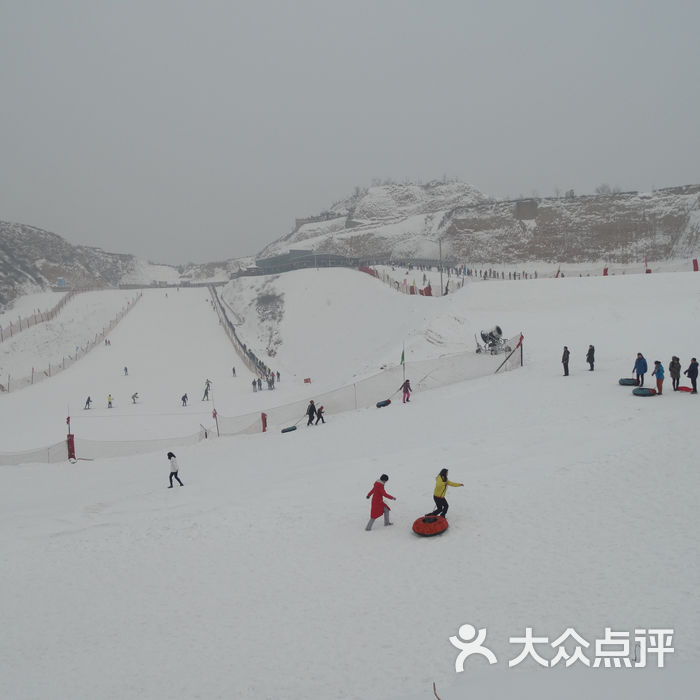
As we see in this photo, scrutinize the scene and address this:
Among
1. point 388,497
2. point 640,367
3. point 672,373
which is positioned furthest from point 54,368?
point 672,373

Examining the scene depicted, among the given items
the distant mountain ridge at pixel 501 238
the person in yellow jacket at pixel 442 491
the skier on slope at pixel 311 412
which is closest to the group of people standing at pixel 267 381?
the skier on slope at pixel 311 412

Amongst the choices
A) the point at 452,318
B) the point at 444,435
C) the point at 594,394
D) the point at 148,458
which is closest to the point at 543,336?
the point at 452,318

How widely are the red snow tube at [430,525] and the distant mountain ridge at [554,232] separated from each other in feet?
165

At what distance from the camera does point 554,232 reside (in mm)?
79062

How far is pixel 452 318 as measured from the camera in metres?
32.5

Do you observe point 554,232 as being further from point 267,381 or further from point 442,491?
point 442,491

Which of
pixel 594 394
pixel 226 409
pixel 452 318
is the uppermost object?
pixel 452 318

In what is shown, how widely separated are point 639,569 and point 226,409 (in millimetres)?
24422

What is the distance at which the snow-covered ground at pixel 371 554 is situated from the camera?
631cm

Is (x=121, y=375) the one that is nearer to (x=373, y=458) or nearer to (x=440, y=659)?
(x=373, y=458)

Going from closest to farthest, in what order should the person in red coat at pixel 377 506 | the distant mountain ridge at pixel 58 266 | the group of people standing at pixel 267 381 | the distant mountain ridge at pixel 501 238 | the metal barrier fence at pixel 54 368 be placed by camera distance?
the person in red coat at pixel 377 506, the group of people standing at pixel 267 381, the metal barrier fence at pixel 54 368, the distant mountain ridge at pixel 501 238, the distant mountain ridge at pixel 58 266

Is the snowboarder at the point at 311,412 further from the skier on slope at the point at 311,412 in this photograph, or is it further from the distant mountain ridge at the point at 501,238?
the distant mountain ridge at the point at 501,238

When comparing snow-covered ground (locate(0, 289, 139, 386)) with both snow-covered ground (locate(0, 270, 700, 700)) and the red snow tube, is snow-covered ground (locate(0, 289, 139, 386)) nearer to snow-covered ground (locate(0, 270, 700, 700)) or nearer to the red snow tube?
snow-covered ground (locate(0, 270, 700, 700))

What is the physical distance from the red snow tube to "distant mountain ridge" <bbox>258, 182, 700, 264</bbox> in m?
50.2
